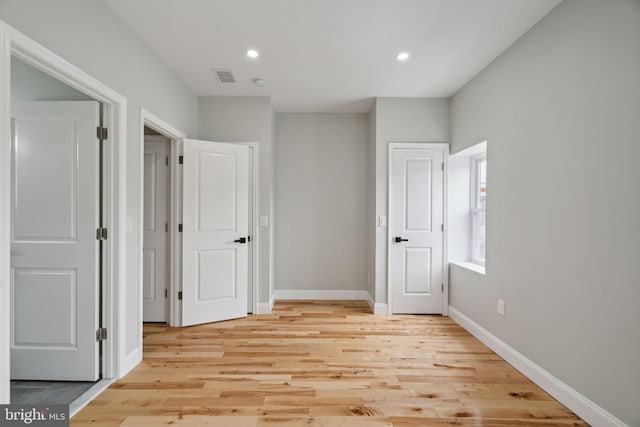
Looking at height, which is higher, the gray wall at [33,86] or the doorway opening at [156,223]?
the gray wall at [33,86]

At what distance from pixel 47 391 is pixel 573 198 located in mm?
3718

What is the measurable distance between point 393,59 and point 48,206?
3.03 meters

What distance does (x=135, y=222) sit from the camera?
249 cm

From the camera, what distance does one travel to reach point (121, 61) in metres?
2.29

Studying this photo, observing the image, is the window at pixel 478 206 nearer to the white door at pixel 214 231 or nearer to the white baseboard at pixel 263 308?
the white baseboard at pixel 263 308

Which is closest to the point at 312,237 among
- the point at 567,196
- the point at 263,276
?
the point at 263,276

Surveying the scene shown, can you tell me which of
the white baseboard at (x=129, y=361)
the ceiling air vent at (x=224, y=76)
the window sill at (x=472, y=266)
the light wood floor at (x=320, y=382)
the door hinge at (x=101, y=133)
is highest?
the ceiling air vent at (x=224, y=76)

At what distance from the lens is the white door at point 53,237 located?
2156mm

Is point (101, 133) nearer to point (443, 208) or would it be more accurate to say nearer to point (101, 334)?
point (101, 334)

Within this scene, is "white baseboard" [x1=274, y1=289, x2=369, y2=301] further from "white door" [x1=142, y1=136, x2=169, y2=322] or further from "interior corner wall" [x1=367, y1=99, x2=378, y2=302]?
"white door" [x1=142, y1=136, x2=169, y2=322]

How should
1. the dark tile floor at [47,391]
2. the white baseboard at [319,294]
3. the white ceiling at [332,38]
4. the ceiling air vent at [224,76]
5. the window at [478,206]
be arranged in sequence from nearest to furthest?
the dark tile floor at [47,391]
the white ceiling at [332,38]
the ceiling air vent at [224,76]
the window at [478,206]
the white baseboard at [319,294]

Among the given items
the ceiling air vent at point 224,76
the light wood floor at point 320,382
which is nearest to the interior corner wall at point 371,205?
the light wood floor at point 320,382

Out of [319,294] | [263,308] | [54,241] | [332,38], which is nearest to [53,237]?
[54,241]

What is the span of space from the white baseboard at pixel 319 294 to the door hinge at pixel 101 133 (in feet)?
9.61
